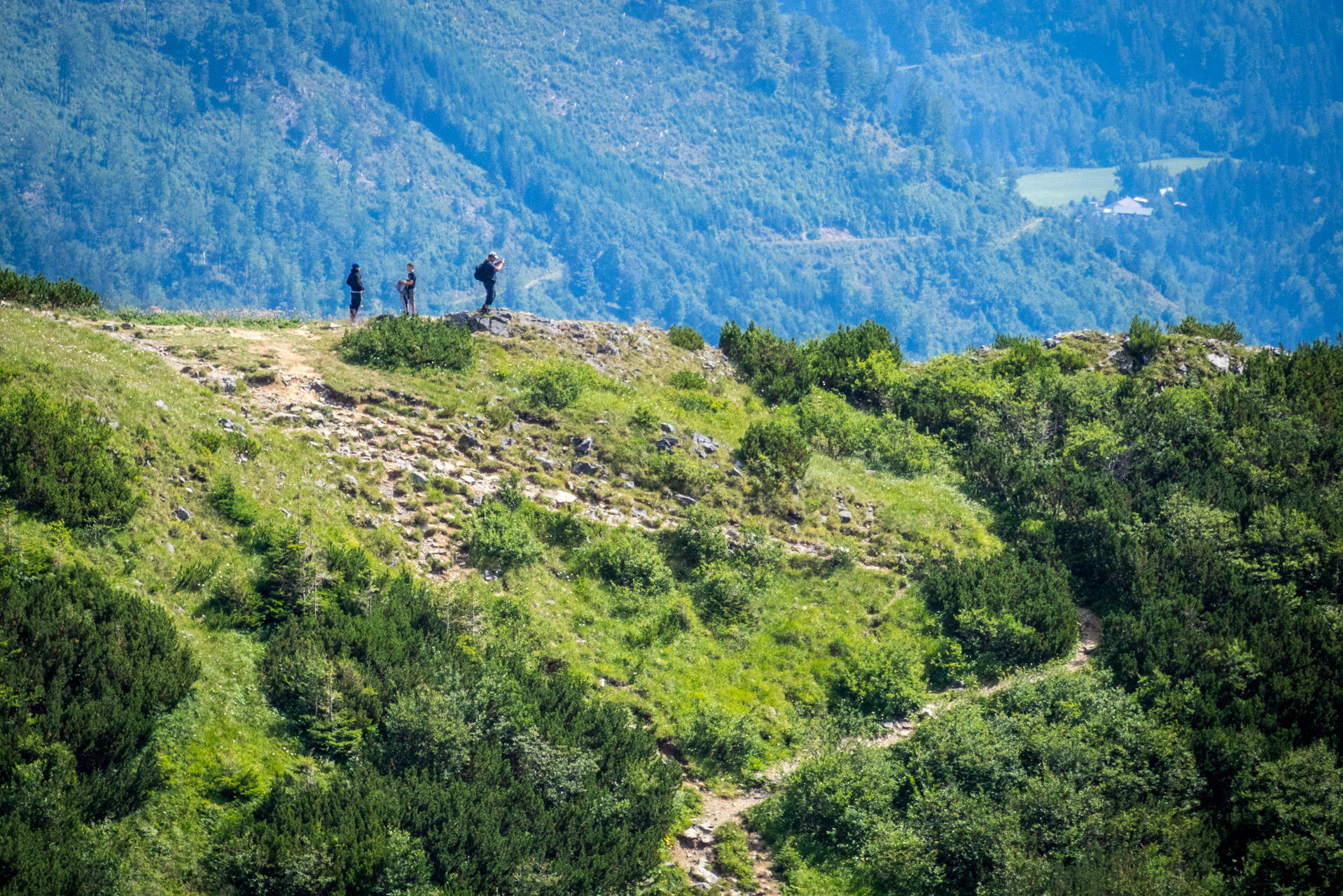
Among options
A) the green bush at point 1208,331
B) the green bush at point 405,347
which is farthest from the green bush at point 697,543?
the green bush at point 1208,331

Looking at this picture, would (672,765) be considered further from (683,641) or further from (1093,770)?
(1093,770)

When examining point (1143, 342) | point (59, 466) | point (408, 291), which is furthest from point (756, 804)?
point (1143, 342)

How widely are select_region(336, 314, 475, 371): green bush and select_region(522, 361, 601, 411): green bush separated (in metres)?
2.14

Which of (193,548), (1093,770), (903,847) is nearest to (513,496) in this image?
(193,548)

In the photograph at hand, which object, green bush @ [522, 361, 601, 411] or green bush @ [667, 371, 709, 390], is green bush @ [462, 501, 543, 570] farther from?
green bush @ [667, 371, 709, 390]

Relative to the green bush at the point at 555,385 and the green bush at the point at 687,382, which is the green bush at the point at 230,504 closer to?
the green bush at the point at 555,385

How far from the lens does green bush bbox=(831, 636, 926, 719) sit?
83.1 ft

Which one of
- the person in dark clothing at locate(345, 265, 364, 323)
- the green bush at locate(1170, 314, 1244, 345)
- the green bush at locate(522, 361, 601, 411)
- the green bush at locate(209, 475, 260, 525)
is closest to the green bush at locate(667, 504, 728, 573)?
the green bush at locate(522, 361, 601, 411)

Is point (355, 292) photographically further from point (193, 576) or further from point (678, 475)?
point (193, 576)

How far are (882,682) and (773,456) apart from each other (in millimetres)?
8827

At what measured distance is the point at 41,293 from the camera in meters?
29.8

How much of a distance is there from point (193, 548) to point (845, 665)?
49.2ft

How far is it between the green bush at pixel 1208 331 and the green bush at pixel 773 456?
20.8 metres

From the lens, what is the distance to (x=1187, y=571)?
95.6ft
